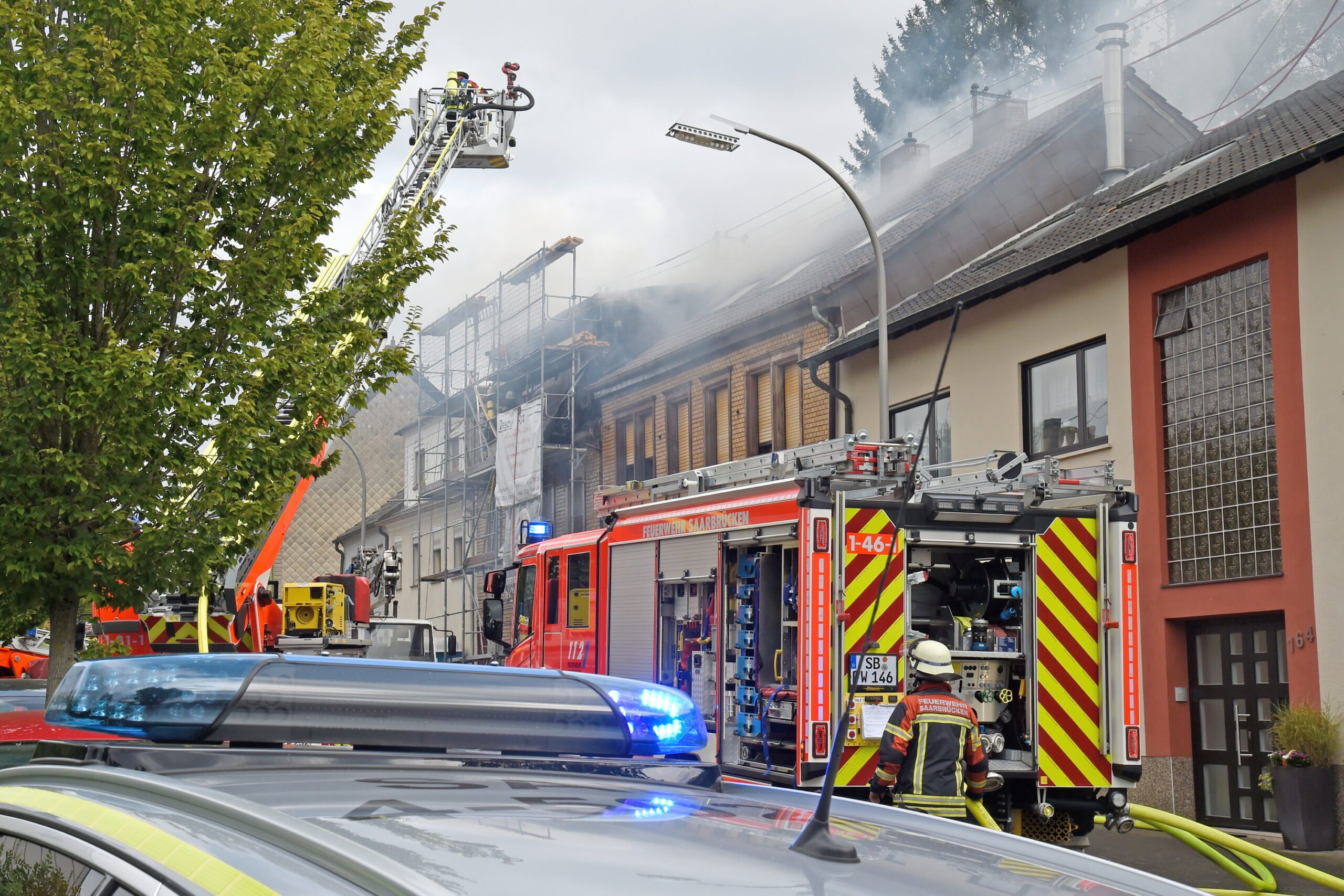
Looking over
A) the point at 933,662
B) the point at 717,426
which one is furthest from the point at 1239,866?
the point at 717,426

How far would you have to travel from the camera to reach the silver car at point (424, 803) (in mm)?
1752

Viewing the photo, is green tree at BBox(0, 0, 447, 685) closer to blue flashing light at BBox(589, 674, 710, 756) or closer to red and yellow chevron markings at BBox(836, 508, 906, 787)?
red and yellow chevron markings at BBox(836, 508, 906, 787)

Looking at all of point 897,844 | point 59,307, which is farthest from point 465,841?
point 59,307

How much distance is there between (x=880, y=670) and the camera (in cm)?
1010

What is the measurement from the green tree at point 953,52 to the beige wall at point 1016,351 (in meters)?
28.2

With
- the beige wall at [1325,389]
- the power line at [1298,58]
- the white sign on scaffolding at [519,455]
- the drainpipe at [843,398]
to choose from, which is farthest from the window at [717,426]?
the beige wall at [1325,389]

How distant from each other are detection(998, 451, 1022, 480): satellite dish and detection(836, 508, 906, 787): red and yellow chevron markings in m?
1.04

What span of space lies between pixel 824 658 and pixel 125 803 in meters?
8.17

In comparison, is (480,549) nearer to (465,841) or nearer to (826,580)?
(826,580)

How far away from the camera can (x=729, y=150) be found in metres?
15.7

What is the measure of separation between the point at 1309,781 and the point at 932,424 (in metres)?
8.47

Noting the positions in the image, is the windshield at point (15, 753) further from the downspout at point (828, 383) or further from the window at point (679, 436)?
the window at point (679, 436)

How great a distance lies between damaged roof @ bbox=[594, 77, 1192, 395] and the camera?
2322 cm

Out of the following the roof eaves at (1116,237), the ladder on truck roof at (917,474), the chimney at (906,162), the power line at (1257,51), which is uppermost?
the power line at (1257,51)
